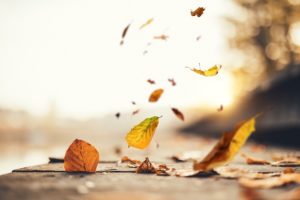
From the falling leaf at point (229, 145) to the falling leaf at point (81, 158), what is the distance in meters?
0.48

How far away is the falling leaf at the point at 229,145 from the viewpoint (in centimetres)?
124

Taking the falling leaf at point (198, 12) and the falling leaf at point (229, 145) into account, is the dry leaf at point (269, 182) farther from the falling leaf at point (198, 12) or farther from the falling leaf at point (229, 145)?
the falling leaf at point (198, 12)

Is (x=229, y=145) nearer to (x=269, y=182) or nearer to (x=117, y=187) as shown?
(x=269, y=182)

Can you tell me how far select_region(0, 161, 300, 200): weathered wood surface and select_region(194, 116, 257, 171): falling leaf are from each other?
61mm

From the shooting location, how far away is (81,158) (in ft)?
4.88

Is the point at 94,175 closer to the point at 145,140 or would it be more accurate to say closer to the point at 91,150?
the point at 91,150

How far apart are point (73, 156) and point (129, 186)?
1.33ft

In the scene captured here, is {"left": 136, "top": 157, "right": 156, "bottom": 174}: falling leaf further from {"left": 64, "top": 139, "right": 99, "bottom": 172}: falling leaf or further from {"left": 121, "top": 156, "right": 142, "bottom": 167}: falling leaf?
{"left": 121, "top": 156, "right": 142, "bottom": 167}: falling leaf

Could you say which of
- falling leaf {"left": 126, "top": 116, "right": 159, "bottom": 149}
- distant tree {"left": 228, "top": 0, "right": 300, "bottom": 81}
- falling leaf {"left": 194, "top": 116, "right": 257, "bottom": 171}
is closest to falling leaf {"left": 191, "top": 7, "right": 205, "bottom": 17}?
falling leaf {"left": 126, "top": 116, "right": 159, "bottom": 149}

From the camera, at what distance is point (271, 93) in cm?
662

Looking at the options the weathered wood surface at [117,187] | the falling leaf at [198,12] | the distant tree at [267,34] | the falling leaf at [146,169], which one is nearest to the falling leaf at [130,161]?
the falling leaf at [146,169]

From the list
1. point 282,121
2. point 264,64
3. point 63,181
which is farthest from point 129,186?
point 264,64

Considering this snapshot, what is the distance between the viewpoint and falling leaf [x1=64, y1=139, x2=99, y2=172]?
56.7 inches

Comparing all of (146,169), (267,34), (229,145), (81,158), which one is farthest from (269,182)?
(267,34)
